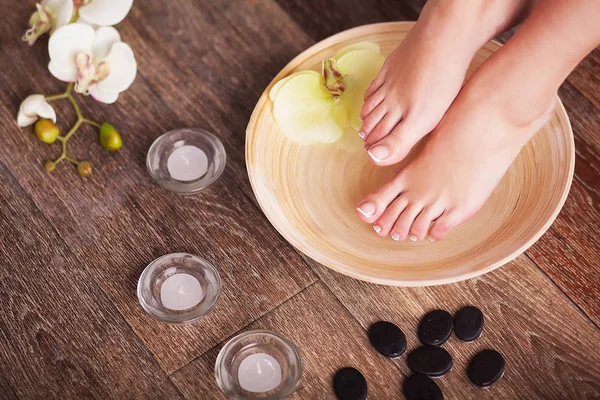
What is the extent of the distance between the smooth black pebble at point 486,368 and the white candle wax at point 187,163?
1.50 feet

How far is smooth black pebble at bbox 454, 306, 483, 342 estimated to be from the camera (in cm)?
86

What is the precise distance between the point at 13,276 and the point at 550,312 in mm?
721

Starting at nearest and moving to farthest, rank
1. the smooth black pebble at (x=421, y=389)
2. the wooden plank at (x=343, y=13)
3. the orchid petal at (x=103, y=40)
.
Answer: the smooth black pebble at (x=421, y=389)
the orchid petal at (x=103, y=40)
the wooden plank at (x=343, y=13)

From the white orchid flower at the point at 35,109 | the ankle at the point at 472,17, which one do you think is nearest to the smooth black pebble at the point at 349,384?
the ankle at the point at 472,17

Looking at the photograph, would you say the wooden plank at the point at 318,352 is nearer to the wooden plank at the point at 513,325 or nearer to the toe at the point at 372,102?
the wooden plank at the point at 513,325

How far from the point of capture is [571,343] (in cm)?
87

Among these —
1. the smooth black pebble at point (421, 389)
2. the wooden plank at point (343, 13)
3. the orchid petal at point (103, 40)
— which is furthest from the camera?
the wooden plank at point (343, 13)

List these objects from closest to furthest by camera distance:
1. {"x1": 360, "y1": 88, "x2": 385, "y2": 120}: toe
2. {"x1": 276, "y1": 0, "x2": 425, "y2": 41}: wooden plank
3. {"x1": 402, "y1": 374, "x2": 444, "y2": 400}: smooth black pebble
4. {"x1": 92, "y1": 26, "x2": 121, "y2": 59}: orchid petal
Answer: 1. {"x1": 402, "y1": 374, "x2": 444, "y2": 400}: smooth black pebble
2. {"x1": 360, "y1": 88, "x2": 385, "y2": 120}: toe
3. {"x1": 92, "y1": 26, "x2": 121, "y2": 59}: orchid petal
4. {"x1": 276, "y1": 0, "x2": 425, "y2": 41}: wooden plank

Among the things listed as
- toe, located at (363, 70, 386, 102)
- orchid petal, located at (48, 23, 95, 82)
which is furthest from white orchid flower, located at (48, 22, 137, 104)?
toe, located at (363, 70, 386, 102)

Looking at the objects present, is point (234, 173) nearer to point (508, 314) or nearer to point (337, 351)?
point (337, 351)

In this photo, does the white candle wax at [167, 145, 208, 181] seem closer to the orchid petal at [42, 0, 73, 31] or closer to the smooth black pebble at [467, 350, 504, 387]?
the orchid petal at [42, 0, 73, 31]

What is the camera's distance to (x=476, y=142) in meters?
0.87

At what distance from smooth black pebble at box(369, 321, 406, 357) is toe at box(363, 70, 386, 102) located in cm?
31

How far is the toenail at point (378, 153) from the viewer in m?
0.89
